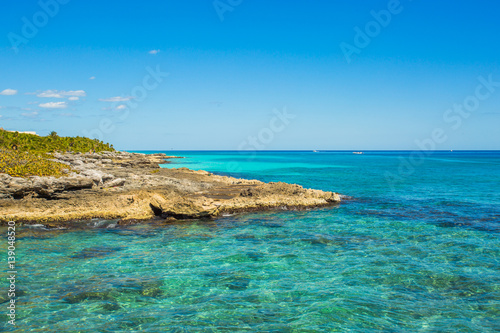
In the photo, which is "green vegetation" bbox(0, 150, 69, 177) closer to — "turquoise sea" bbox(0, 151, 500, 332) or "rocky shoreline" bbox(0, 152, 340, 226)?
"rocky shoreline" bbox(0, 152, 340, 226)

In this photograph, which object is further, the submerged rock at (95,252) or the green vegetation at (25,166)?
the green vegetation at (25,166)

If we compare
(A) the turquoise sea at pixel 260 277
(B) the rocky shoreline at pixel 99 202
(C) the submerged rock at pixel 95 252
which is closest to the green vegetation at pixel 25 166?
(B) the rocky shoreline at pixel 99 202

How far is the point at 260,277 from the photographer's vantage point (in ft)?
42.9

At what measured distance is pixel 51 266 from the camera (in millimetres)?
13688

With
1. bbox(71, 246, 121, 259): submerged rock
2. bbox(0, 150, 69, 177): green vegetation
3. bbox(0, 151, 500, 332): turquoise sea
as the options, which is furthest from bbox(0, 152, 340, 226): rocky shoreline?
bbox(71, 246, 121, 259): submerged rock

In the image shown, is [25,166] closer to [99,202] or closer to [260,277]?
[99,202]

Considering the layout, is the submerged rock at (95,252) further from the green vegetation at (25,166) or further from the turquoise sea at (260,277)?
the green vegetation at (25,166)

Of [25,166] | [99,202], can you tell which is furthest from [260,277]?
[25,166]

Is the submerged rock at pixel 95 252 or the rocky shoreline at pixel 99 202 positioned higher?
the rocky shoreline at pixel 99 202

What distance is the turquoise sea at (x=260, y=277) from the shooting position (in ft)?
32.2

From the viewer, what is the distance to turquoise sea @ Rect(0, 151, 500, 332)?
32.2ft

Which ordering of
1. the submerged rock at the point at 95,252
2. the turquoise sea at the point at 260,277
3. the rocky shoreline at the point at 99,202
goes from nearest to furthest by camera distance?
the turquoise sea at the point at 260,277 → the submerged rock at the point at 95,252 → the rocky shoreline at the point at 99,202

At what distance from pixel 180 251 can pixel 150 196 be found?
972cm

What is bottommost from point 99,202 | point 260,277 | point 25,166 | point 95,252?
point 260,277
